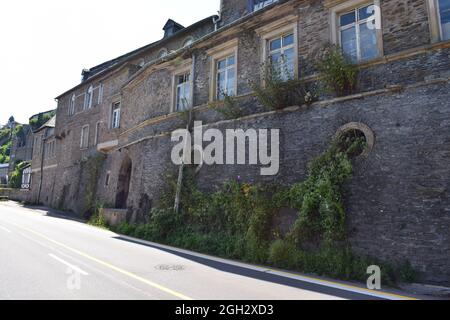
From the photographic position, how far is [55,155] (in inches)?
1297

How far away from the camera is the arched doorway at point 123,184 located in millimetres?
18797

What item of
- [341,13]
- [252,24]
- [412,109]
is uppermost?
[252,24]

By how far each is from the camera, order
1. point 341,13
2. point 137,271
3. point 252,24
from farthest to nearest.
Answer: point 252,24
point 341,13
point 137,271

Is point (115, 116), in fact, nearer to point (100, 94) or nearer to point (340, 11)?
point (100, 94)

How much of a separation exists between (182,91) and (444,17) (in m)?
10.3

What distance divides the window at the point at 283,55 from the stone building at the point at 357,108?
5 cm

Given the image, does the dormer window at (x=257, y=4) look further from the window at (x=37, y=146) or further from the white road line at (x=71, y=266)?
the window at (x=37, y=146)

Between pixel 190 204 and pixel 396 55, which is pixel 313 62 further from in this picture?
pixel 190 204

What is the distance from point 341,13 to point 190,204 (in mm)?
8153

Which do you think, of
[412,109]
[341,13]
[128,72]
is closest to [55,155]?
[128,72]

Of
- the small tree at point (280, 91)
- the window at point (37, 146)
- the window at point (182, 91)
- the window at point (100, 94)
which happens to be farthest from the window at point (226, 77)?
the window at point (37, 146)

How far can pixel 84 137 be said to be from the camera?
2773 centimetres

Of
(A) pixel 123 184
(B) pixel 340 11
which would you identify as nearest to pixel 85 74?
(A) pixel 123 184

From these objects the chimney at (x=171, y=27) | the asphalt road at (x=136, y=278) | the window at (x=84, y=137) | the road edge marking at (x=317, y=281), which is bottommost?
the road edge marking at (x=317, y=281)
